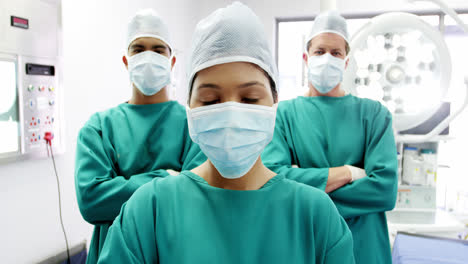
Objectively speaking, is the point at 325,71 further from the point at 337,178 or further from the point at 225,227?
the point at 225,227

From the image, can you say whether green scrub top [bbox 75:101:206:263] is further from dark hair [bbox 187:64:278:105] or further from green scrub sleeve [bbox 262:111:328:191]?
dark hair [bbox 187:64:278:105]

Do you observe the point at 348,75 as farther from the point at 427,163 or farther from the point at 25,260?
the point at 25,260

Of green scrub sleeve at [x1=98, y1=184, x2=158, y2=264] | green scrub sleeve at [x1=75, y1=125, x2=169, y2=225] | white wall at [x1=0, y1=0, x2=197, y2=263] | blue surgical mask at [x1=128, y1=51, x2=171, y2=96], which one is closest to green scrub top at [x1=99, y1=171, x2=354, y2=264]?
green scrub sleeve at [x1=98, y1=184, x2=158, y2=264]

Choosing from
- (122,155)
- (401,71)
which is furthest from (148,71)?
(401,71)

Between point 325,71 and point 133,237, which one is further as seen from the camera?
point 325,71

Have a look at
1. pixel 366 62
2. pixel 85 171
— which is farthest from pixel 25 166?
pixel 366 62

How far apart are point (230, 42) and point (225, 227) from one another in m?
0.39

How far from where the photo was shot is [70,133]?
7.20 ft

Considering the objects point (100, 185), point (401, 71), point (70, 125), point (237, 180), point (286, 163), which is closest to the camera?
point (237, 180)

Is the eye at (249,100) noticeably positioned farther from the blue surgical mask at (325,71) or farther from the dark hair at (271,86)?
the blue surgical mask at (325,71)

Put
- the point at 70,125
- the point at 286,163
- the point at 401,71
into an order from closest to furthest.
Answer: the point at 286,163 < the point at 401,71 < the point at 70,125

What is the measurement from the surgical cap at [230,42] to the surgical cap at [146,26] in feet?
2.25

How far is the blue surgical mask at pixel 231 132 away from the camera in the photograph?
0.75 meters

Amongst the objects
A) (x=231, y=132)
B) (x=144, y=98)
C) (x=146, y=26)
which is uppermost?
(x=146, y=26)
